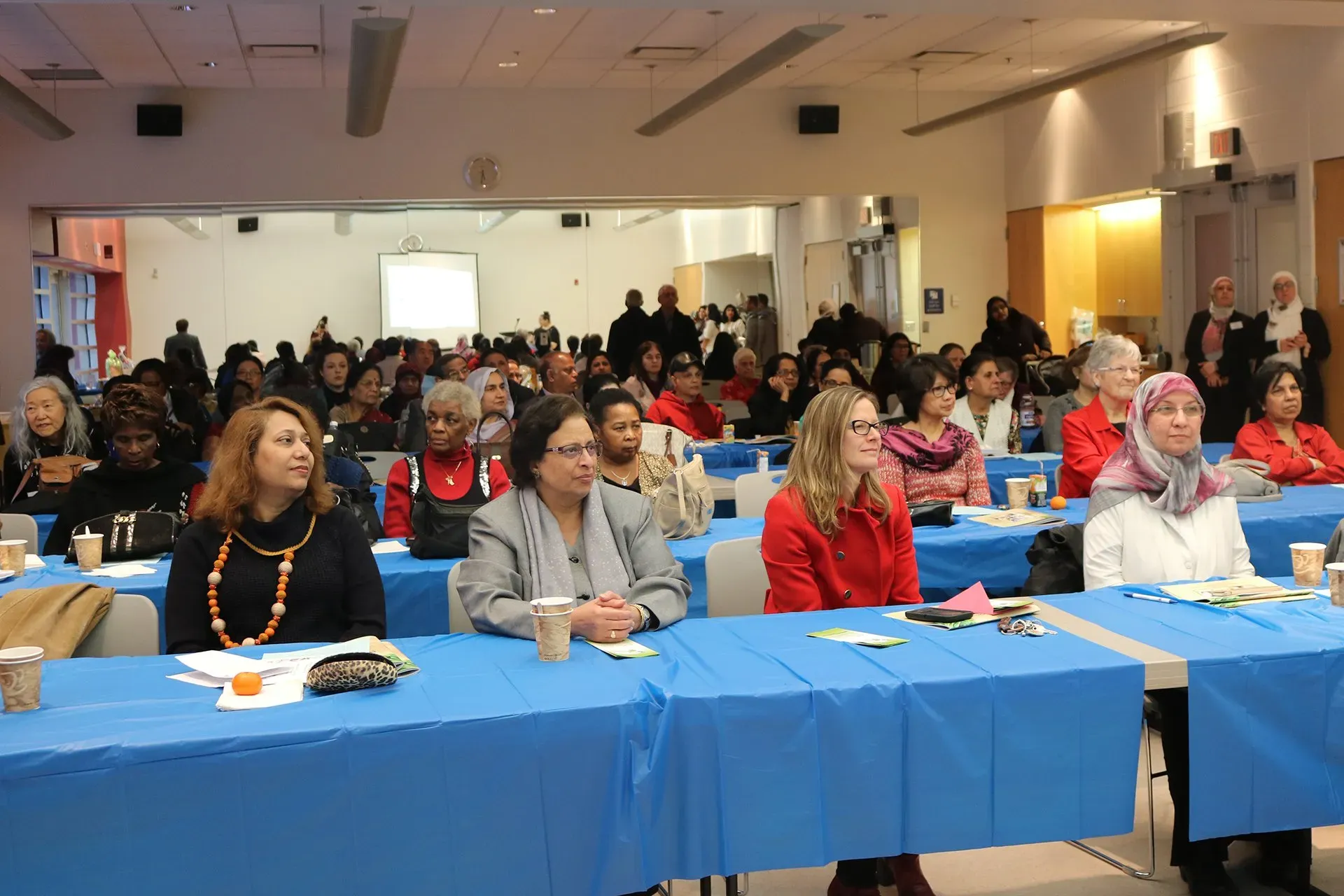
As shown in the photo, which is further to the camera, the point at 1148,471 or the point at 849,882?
the point at 1148,471

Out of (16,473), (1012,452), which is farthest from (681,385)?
(16,473)

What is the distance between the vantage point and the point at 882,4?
7.86m

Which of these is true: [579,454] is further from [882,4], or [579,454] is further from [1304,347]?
[1304,347]

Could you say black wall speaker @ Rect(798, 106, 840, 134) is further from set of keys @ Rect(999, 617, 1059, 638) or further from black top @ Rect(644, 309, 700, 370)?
set of keys @ Rect(999, 617, 1059, 638)

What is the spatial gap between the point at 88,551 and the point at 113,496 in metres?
0.69

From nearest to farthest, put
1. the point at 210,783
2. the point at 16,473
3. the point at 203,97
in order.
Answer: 1. the point at 210,783
2. the point at 16,473
3. the point at 203,97

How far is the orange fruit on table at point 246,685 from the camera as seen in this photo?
263cm

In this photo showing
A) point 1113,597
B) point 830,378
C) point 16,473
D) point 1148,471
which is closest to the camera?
point 1113,597

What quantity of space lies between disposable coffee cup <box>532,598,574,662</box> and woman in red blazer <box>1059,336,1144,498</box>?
351cm

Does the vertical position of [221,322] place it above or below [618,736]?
above

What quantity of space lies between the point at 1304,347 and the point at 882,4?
5070 mm

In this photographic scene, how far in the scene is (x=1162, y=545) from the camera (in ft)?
12.8

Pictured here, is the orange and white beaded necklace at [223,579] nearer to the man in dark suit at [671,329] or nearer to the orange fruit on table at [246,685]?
the orange fruit on table at [246,685]

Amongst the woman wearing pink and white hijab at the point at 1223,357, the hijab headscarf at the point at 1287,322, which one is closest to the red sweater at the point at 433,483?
the hijab headscarf at the point at 1287,322
